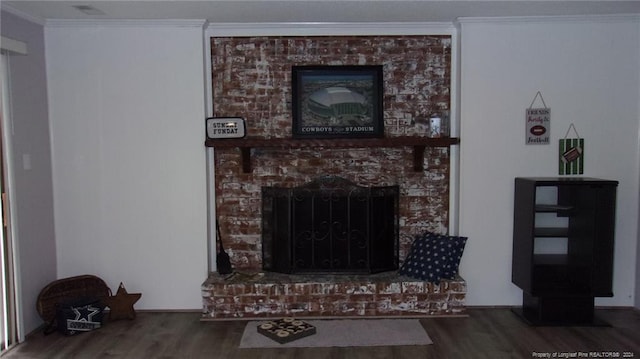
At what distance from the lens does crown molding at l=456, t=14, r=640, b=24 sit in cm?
389

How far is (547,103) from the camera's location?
399cm

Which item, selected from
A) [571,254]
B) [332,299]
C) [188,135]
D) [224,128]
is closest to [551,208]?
[571,254]

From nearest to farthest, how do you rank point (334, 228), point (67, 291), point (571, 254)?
1. point (67, 291)
2. point (571, 254)
3. point (334, 228)

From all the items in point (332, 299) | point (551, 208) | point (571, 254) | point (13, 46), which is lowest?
point (332, 299)

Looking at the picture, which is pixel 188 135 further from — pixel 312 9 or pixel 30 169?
pixel 312 9

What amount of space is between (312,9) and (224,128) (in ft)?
3.69

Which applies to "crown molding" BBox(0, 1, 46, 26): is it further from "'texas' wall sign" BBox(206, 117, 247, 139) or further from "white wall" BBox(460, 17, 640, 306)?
"white wall" BBox(460, 17, 640, 306)

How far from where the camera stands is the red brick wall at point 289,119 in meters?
4.15

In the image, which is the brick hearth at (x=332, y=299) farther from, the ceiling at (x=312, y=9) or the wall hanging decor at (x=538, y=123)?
the ceiling at (x=312, y=9)

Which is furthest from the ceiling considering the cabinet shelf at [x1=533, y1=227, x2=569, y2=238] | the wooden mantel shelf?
the cabinet shelf at [x1=533, y1=227, x2=569, y2=238]

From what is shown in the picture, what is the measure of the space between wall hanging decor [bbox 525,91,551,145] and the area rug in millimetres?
1685

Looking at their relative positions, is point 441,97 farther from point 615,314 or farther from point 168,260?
point 168,260

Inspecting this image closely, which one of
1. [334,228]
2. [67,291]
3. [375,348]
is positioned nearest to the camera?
[375,348]

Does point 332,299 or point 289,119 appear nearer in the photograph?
point 332,299
